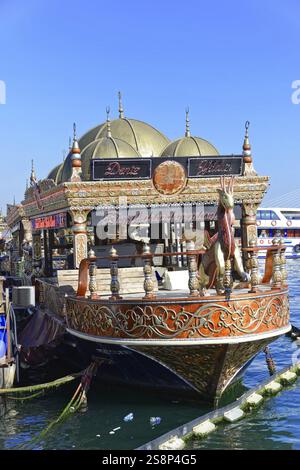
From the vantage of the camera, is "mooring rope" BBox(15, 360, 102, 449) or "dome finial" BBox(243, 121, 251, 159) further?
"dome finial" BBox(243, 121, 251, 159)

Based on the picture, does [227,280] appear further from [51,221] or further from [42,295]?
[51,221]

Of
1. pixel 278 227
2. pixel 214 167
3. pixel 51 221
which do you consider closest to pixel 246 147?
pixel 214 167

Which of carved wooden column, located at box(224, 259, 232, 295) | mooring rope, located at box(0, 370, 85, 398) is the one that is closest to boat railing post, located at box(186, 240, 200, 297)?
carved wooden column, located at box(224, 259, 232, 295)

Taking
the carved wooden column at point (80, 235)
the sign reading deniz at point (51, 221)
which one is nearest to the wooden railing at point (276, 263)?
the carved wooden column at point (80, 235)

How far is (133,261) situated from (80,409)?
324 inches

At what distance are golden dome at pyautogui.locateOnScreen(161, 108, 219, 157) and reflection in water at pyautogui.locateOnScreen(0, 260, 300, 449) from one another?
8855 mm

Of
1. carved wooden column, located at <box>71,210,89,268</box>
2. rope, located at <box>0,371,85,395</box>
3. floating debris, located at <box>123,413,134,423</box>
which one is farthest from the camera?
carved wooden column, located at <box>71,210,89,268</box>

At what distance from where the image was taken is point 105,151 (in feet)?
63.2

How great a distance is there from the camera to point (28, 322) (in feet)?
61.0

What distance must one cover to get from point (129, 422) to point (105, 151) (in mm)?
9877

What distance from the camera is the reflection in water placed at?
35.2 feet

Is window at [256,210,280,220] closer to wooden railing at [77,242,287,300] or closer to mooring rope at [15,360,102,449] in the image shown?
wooden railing at [77,242,287,300]

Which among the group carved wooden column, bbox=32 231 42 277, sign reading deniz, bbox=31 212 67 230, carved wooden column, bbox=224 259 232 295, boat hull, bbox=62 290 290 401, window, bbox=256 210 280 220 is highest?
window, bbox=256 210 280 220
